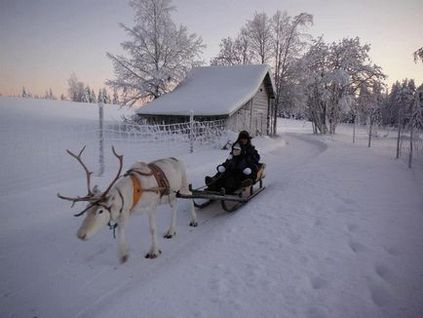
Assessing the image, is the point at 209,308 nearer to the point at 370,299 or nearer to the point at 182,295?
the point at 182,295

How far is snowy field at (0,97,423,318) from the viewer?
323 cm

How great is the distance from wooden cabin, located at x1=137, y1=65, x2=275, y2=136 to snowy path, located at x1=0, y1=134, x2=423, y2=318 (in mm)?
11124

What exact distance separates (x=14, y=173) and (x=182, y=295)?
20.0ft

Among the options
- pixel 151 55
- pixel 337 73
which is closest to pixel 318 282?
pixel 151 55

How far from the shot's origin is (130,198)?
13.3 feet

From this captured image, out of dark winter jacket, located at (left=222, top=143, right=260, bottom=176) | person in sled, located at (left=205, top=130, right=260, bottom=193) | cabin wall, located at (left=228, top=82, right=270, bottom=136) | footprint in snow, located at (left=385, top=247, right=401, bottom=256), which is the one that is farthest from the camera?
cabin wall, located at (left=228, top=82, right=270, bottom=136)

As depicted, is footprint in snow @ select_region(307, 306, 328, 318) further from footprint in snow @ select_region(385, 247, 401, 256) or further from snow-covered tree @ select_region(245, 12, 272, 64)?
snow-covered tree @ select_region(245, 12, 272, 64)

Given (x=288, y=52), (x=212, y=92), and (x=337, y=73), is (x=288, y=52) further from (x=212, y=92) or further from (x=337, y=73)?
(x=212, y=92)

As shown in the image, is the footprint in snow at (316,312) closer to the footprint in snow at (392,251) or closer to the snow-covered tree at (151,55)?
the footprint in snow at (392,251)

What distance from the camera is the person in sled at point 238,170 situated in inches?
255

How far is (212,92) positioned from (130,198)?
16.9m

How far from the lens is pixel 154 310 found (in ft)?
10.4

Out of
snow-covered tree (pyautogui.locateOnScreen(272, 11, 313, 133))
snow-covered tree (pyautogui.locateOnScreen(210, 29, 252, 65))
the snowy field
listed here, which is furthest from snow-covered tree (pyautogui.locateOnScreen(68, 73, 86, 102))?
the snowy field

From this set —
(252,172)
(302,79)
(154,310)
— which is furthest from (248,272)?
(302,79)
